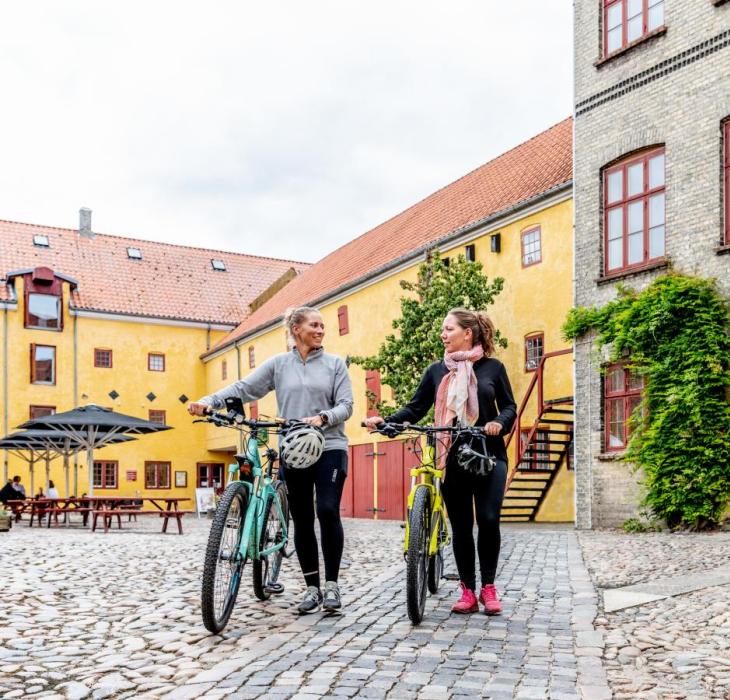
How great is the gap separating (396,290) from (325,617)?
19.3 meters

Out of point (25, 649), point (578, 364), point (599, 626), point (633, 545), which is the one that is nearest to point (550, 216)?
point (578, 364)

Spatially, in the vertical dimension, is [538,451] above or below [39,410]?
below

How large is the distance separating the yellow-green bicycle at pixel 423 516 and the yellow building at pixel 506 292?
39.5 ft

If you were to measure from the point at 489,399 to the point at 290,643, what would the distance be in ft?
6.41

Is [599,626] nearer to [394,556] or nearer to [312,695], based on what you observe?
[312,695]

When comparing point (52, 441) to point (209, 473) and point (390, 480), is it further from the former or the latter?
point (209, 473)

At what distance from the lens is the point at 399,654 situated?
15.3ft

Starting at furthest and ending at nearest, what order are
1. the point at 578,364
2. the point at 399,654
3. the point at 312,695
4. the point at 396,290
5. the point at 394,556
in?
the point at 396,290 → the point at 578,364 → the point at 394,556 → the point at 399,654 → the point at 312,695

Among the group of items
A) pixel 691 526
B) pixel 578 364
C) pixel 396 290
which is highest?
pixel 396 290

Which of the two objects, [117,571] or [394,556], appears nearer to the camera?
[117,571]

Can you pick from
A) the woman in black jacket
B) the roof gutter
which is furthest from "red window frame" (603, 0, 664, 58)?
the woman in black jacket

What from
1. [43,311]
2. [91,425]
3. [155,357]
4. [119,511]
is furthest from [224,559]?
[155,357]

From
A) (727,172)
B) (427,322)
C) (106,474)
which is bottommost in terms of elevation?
(106,474)

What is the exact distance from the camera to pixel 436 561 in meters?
6.39
